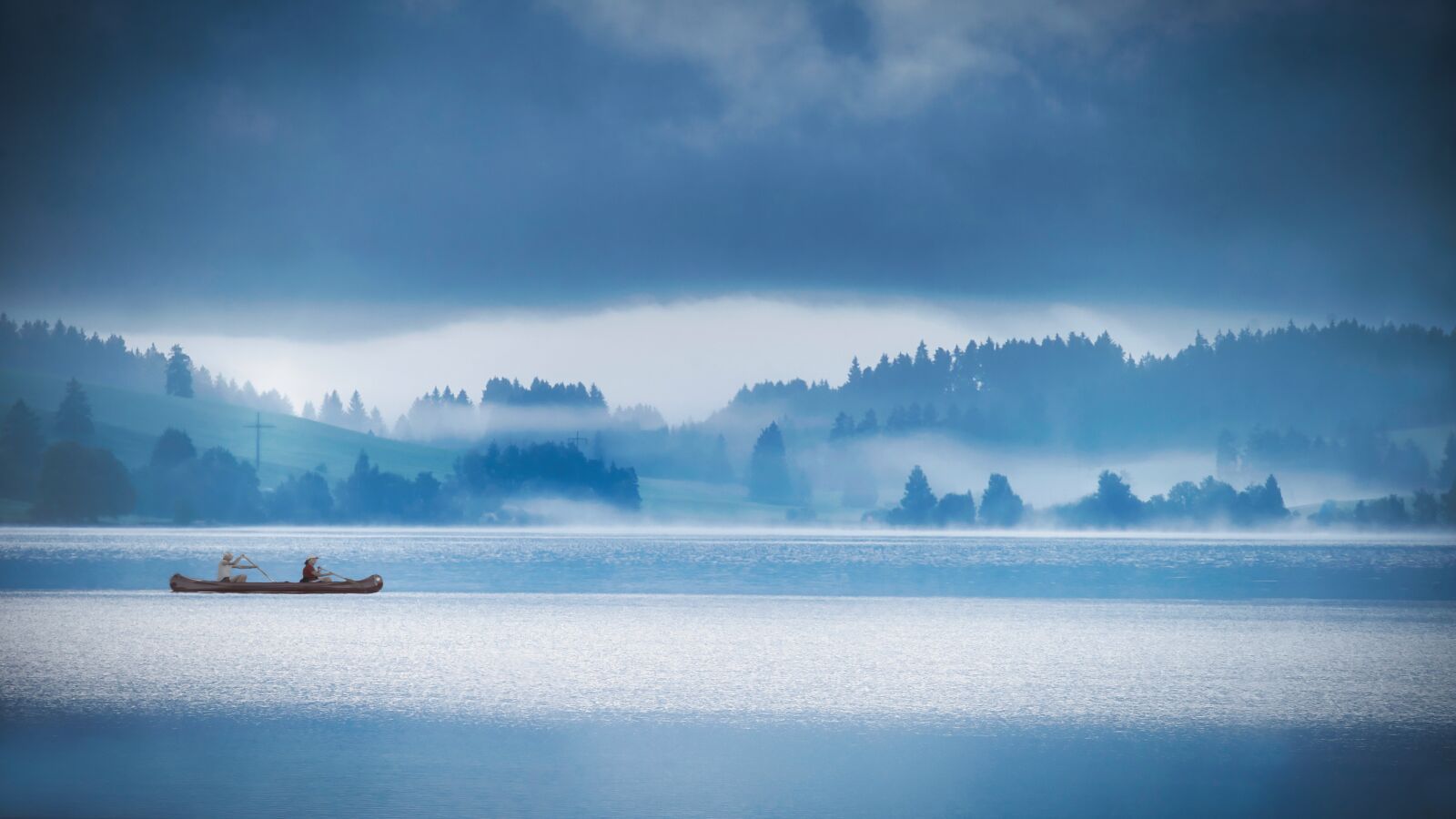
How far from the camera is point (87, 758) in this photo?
97.8 feet

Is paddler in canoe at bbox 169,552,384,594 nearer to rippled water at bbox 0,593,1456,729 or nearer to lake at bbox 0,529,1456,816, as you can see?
lake at bbox 0,529,1456,816

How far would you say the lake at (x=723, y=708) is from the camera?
2712cm

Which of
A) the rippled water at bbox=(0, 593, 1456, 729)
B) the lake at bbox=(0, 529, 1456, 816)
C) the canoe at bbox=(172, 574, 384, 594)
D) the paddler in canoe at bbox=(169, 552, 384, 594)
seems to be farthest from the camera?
the paddler in canoe at bbox=(169, 552, 384, 594)

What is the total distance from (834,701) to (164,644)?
1105 inches

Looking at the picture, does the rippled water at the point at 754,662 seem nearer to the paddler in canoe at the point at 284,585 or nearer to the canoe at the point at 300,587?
the canoe at the point at 300,587

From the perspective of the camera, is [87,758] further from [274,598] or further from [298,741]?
[274,598]

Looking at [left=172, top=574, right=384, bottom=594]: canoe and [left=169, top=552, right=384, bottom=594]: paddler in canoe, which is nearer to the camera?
[left=172, top=574, right=384, bottom=594]: canoe

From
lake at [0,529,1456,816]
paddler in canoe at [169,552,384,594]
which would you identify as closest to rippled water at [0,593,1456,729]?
lake at [0,529,1456,816]

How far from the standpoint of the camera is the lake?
27.1m

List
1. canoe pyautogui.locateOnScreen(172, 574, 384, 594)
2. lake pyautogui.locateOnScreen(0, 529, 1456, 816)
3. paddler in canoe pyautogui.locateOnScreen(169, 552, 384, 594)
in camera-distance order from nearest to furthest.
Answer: lake pyautogui.locateOnScreen(0, 529, 1456, 816), canoe pyautogui.locateOnScreen(172, 574, 384, 594), paddler in canoe pyautogui.locateOnScreen(169, 552, 384, 594)

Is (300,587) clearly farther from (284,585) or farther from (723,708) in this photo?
(723,708)

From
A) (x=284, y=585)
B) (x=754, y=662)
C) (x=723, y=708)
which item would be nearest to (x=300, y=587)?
(x=284, y=585)

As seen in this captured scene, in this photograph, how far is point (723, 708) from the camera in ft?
122

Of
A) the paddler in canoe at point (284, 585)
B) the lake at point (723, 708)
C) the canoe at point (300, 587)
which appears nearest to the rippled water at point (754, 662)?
the lake at point (723, 708)
